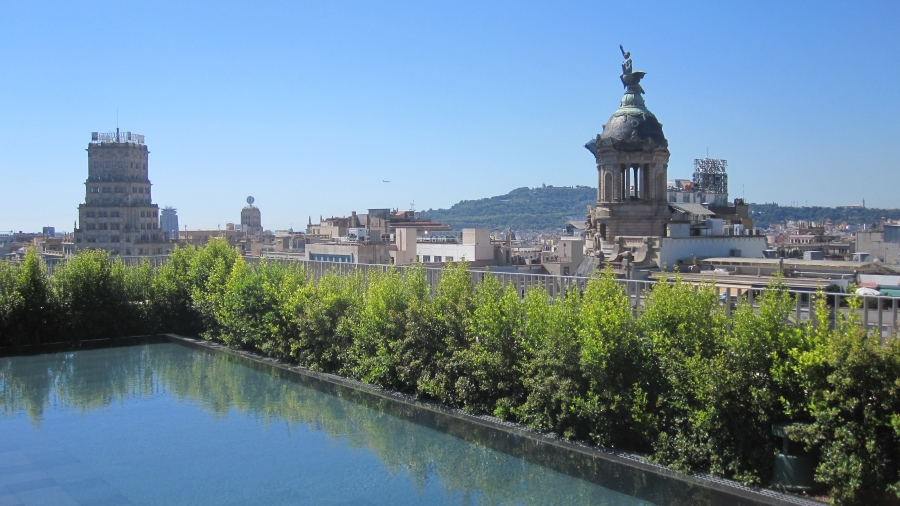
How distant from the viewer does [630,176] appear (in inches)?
1799

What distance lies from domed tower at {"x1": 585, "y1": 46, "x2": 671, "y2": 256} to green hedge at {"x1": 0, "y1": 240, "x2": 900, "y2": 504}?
19.5 m

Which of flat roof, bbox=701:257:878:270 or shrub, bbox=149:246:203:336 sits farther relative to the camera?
shrub, bbox=149:246:203:336

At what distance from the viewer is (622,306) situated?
19500mm

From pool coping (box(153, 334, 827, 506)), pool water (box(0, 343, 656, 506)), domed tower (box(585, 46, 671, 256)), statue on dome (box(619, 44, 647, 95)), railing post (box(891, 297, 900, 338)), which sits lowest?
pool water (box(0, 343, 656, 506))

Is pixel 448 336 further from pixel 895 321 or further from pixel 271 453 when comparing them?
pixel 895 321

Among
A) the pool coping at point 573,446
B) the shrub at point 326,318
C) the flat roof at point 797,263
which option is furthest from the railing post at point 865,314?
the flat roof at point 797,263

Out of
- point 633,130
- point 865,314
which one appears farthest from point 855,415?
point 633,130

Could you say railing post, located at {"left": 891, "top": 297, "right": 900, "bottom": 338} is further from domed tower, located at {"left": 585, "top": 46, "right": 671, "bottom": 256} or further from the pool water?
domed tower, located at {"left": 585, "top": 46, "right": 671, "bottom": 256}

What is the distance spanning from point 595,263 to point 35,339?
26114 mm

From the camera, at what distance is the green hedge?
1492cm

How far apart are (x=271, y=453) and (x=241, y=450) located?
35.3 inches

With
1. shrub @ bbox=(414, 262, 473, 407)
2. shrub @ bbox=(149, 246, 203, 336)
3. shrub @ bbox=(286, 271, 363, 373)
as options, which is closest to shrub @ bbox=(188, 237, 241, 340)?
shrub @ bbox=(149, 246, 203, 336)

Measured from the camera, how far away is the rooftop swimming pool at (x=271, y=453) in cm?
1788

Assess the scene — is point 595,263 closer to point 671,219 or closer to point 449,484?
point 671,219
